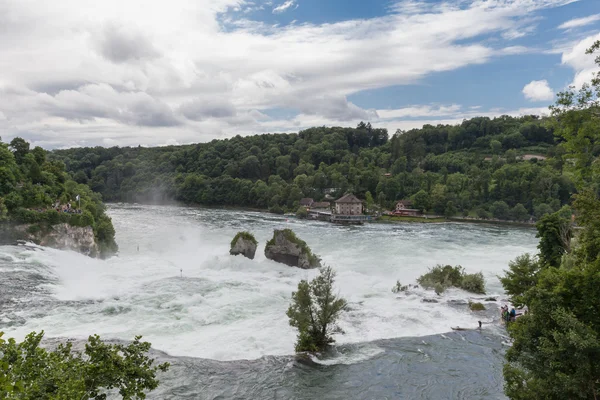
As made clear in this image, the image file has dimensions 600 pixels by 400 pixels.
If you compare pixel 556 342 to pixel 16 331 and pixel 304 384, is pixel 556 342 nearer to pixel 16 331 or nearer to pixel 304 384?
pixel 304 384

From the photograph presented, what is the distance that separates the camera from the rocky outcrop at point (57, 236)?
1641 inches

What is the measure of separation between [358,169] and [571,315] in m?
118

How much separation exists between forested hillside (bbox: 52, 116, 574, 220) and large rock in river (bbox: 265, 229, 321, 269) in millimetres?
63700

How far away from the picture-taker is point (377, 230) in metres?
81.6

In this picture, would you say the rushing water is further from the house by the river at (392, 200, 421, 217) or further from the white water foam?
the house by the river at (392, 200, 421, 217)

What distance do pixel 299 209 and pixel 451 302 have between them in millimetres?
71936

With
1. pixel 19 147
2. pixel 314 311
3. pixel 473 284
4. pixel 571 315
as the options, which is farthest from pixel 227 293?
pixel 19 147

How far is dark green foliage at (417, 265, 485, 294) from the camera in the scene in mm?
37838

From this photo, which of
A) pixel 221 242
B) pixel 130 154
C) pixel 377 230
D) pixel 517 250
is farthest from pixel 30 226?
pixel 130 154

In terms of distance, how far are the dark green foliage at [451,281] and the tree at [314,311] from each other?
16.2 metres

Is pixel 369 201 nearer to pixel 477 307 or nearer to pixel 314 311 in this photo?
pixel 477 307

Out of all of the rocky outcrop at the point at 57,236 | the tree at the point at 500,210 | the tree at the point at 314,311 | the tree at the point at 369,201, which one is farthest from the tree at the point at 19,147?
the tree at the point at 500,210

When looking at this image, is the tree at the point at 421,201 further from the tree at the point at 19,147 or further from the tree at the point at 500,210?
the tree at the point at 19,147

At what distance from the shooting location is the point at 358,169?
12938 cm
